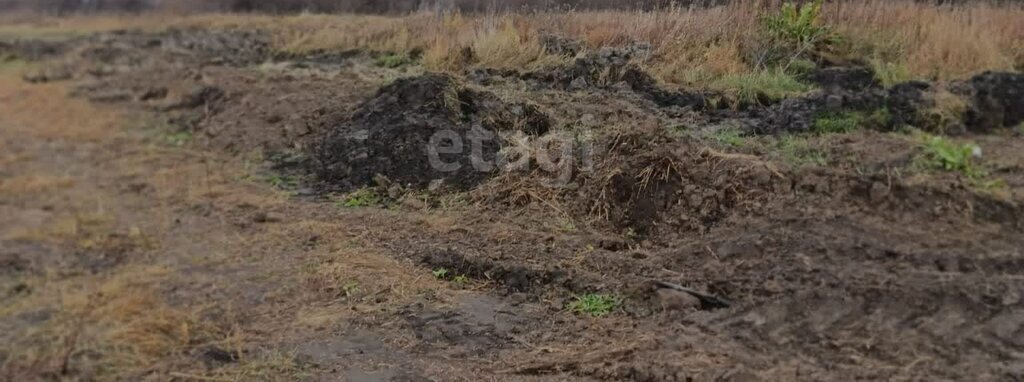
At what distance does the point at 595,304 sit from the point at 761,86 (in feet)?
9.45

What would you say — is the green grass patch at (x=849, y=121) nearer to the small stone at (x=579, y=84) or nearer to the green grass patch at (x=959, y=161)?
the green grass patch at (x=959, y=161)

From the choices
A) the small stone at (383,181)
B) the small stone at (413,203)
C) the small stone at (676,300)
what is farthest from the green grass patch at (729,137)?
the small stone at (383,181)

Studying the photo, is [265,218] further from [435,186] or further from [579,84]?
[579,84]

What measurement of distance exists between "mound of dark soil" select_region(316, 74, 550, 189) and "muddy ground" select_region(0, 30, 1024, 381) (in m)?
0.03

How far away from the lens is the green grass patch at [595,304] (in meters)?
3.44

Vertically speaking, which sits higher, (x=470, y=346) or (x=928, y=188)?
(x=928, y=188)

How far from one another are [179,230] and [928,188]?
4.63 m

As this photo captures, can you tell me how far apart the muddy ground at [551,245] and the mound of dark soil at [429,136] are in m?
0.03

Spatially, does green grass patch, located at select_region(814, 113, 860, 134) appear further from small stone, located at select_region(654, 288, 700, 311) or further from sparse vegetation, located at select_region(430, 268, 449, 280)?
sparse vegetation, located at select_region(430, 268, 449, 280)

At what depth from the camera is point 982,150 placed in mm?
3873

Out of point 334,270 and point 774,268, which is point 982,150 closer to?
point 774,268

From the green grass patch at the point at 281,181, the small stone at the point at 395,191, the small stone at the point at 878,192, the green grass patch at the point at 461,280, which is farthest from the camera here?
the green grass patch at the point at 281,181

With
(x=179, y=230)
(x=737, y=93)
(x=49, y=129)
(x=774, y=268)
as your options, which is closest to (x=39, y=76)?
(x=49, y=129)

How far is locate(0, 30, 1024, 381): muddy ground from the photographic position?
2.93m
